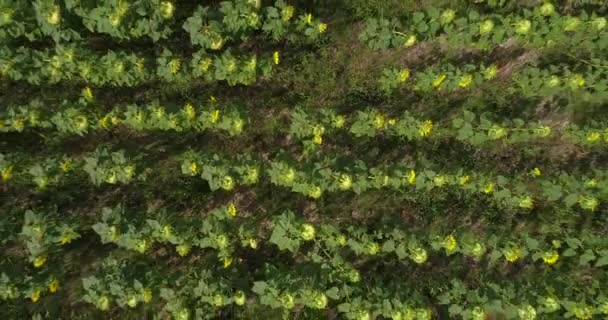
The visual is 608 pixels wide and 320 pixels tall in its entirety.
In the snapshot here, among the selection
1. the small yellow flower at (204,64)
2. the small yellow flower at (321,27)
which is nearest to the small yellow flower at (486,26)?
the small yellow flower at (321,27)

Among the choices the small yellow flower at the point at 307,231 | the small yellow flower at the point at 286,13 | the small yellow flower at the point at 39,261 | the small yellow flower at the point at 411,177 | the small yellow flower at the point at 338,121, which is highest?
the small yellow flower at the point at 286,13

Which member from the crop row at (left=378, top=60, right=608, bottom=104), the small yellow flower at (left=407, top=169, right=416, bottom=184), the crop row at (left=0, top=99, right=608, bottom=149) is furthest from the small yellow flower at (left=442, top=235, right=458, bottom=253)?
the crop row at (left=378, top=60, right=608, bottom=104)

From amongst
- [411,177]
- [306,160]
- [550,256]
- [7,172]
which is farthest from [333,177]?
[7,172]

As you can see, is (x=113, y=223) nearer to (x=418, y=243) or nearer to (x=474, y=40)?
(x=418, y=243)

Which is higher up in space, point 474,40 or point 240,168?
point 474,40

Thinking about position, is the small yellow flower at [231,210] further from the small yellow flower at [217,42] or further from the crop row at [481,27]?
the crop row at [481,27]

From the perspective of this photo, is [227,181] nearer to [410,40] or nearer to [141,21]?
[141,21]

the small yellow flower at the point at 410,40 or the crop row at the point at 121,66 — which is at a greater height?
the small yellow flower at the point at 410,40

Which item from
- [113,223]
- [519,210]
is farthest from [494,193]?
[113,223]
